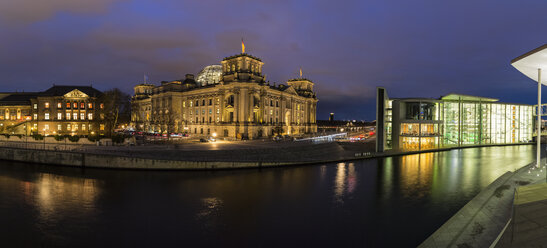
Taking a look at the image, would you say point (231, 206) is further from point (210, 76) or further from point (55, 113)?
point (55, 113)

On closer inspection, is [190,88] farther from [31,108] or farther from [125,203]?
[125,203]

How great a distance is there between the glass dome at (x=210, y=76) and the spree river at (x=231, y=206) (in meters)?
65.9

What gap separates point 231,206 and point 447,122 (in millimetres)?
73967

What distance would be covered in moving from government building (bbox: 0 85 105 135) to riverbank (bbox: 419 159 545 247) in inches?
3511

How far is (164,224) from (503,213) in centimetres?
2369

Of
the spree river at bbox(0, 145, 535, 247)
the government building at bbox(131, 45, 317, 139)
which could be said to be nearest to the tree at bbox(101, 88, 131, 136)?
the government building at bbox(131, 45, 317, 139)

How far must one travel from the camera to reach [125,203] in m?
24.5

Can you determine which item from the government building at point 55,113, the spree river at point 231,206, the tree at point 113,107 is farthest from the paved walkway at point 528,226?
the government building at point 55,113

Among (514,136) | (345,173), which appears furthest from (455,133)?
(345,173)

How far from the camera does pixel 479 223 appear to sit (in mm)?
15586

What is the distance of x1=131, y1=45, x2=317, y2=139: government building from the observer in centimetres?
7644

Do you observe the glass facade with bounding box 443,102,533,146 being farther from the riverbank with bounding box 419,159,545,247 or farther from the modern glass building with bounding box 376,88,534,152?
the riverbank with bounding box 419,159,545,247

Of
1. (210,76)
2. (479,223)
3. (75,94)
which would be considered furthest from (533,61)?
(75,94)

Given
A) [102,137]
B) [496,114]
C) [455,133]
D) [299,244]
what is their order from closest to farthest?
[299,244]
[102,137]
[455,133]
[496,114]
